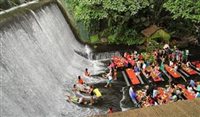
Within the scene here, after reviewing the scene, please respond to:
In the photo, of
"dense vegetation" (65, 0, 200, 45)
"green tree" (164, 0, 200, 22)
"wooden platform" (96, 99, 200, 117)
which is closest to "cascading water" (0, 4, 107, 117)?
"dense vegetation" (65, 0, 200, 45)

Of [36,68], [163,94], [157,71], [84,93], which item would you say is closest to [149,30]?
[157,71]

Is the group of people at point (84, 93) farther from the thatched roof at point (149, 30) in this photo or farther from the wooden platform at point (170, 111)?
the wooden platform at point (170, 111)

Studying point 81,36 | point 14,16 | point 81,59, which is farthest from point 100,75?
point 81,36

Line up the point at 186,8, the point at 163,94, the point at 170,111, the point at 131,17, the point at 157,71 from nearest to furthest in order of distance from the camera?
the point at 170,111 < the point at 163,94 < the point at 157,71 < the point at 186,8 < the point at 131,17

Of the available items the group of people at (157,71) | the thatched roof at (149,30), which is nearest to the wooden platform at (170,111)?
the group of people at (157,71)

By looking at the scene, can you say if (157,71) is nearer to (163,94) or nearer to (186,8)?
(163,94)
